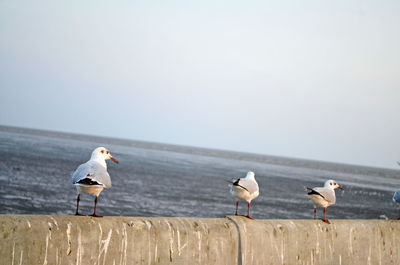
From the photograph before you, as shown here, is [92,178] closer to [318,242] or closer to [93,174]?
[93,174]

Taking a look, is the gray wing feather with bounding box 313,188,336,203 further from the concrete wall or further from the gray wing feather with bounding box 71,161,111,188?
the gray wing feather with bounding box 71,161,111,188

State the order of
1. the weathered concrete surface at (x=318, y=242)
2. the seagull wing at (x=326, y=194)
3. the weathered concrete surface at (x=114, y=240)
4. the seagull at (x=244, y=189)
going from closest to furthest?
the weathered concrete surface at (x=114, y=240), the weathered concrete surface at (x=318, y=242), the seagull at (x=244, y=189), the seagull wing at (x=326, y=194)

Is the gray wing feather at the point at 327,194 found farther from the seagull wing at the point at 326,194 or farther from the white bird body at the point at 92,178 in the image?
the white bird body at the point at 92,178

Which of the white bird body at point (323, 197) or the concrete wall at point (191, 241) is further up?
the white bird body at point (323, 197)

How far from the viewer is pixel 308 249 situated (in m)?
6.74

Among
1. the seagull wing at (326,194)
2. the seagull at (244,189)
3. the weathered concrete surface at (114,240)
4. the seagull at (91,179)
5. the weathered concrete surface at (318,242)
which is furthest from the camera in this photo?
the seagull wing at (326,194)

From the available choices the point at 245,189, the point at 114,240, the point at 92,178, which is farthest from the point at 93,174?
the point at 245,189

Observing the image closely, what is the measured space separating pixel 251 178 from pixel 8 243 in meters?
5.00

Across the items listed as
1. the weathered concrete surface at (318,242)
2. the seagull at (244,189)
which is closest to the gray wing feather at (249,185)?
the seagull at (244,189)

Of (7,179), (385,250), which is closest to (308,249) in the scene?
(385,250)

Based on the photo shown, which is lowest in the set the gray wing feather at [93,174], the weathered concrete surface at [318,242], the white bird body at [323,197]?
the weathered concrete surface at [318,242]

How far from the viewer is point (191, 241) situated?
5918mm

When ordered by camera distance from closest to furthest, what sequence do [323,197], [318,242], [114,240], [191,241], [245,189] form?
[114,240] → [191,241] → [318,242] → [245,189] → [323,197]

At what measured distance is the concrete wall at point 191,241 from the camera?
16.5 ft
